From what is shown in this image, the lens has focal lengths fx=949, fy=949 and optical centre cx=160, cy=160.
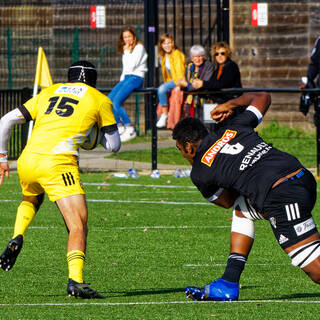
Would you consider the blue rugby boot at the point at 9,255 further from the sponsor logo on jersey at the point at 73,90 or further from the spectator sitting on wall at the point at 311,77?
the spectator sitting on wall at the point at 311,77

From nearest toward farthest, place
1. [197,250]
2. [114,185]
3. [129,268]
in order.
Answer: [129,268]
[197,250]
[114,185]

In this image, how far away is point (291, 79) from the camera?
22.6m

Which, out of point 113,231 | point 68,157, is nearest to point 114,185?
point 113,231

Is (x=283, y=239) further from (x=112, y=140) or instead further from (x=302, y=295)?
(x=112, y=140)

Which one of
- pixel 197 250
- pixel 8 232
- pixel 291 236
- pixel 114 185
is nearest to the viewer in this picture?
pixel 291 236

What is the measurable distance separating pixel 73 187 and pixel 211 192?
110 centimetres

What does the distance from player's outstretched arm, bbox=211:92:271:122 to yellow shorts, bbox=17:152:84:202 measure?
3.84 feet

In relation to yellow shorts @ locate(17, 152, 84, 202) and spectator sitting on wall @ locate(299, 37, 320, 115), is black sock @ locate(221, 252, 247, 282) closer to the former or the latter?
yellow shorts @ locate(17, 152, 84, 202)

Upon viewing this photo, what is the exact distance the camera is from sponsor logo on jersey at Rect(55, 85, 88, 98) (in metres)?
7.53

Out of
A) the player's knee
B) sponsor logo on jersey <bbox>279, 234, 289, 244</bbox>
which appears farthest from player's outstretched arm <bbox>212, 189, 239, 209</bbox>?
the player's knee

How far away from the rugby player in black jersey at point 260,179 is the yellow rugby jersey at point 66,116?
2.89ft

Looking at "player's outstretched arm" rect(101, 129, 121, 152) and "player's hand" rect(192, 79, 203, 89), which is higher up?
"player's outstretched arm" rect(101, 129, 121, 152)

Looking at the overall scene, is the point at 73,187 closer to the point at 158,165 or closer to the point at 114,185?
the point at 114,185

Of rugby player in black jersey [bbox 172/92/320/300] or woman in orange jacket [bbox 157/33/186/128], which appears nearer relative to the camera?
rugby player in black jersey [bbox 172/92/320/300]
